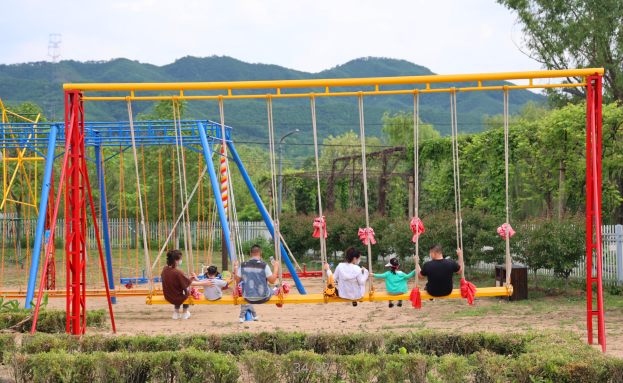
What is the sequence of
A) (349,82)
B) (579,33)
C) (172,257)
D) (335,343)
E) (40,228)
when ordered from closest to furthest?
1. (335,343)
2. (349,82)
3. (172,257)
4. (40,228)
5. (579,33)

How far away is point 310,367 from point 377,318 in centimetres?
465

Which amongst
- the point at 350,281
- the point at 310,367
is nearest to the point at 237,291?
the point at 350,281

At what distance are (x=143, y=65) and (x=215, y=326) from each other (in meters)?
87.1

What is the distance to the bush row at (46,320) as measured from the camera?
278 inches

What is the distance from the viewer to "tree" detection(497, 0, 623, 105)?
18844 mm

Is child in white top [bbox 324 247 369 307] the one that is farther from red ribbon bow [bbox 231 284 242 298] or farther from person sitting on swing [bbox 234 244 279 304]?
red ribbon bow [bbox 231 284 242 298]

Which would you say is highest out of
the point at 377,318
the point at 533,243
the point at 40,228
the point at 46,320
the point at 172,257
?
the point at 40,228

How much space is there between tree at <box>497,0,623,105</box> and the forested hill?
31.6m

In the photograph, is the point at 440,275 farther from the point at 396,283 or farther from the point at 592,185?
the point at 592,185

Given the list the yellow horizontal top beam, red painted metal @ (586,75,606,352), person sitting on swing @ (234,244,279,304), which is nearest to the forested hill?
the yellow horizontal top beam

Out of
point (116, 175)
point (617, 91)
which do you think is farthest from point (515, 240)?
point (116, 175)

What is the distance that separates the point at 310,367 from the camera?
474cm

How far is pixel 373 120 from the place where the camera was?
72188 millimetres

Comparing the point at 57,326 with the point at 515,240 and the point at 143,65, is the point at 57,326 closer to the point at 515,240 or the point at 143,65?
the point at 515,240
